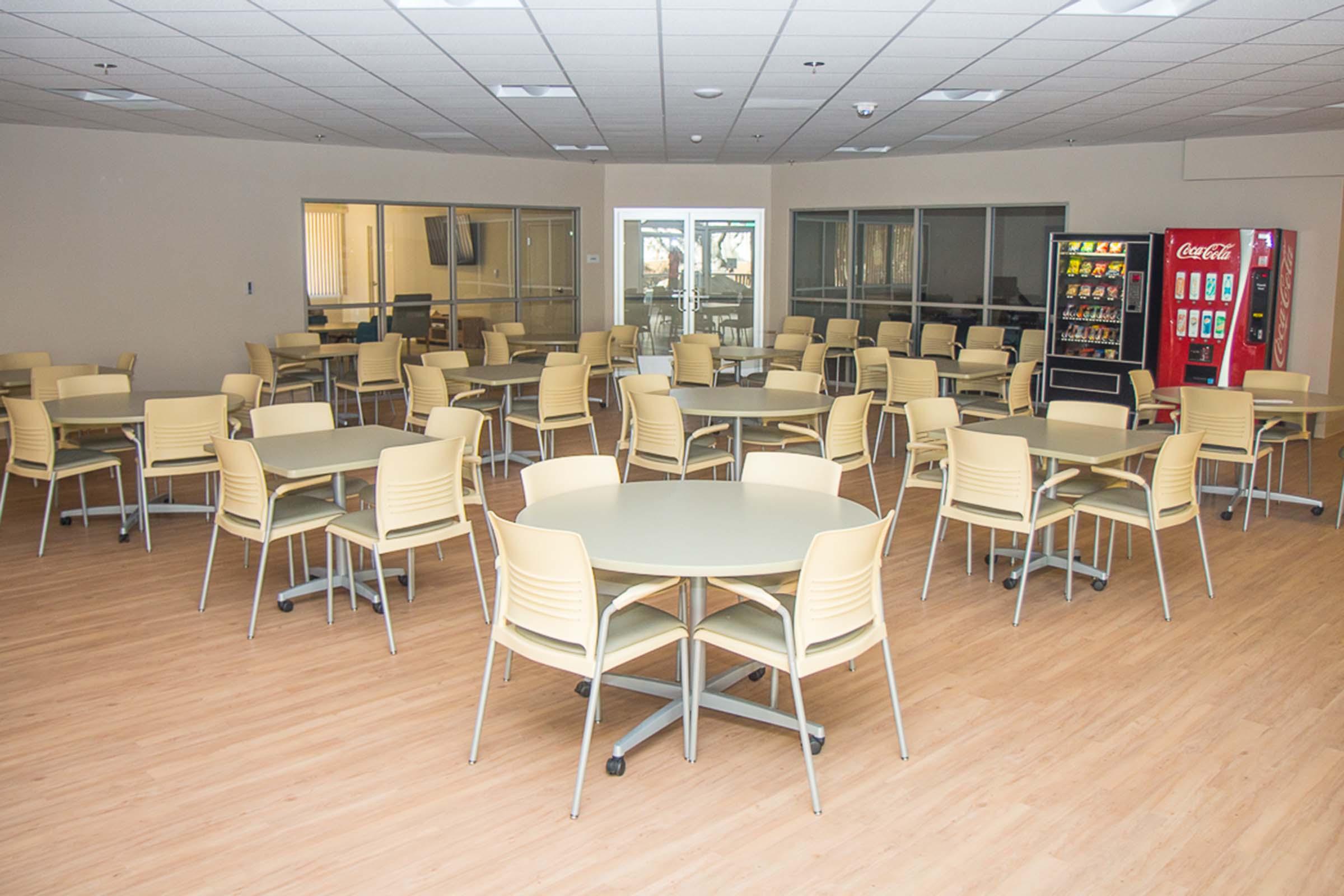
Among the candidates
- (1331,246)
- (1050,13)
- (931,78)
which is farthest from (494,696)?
(1331,246)

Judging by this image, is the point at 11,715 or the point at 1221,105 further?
the point at 1221,105

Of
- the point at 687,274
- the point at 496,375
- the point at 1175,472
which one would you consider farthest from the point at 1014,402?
the point at 687,274

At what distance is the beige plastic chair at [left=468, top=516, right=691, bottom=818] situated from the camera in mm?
3217

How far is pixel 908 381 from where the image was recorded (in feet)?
27.1

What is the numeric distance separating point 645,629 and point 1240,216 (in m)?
8.62

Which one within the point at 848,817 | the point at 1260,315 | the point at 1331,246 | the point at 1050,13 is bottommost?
the point at 848,817

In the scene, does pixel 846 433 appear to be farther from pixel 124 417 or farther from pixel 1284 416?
pixel 1284 416

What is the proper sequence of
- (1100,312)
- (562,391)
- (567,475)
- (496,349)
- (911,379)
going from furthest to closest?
(1100,312), (496,349), (911,379), (562,391), (567,475)

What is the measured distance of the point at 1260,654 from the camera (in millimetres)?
4590

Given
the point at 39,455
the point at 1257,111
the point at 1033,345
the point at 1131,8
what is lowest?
the point at 39,455

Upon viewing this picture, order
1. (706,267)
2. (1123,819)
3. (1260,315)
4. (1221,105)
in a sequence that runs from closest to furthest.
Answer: (1123,819)
(1221,105)
(1260,315)
(706,267)

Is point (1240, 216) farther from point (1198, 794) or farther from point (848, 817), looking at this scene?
point (848, 817)

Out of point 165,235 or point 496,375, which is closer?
point 496,375

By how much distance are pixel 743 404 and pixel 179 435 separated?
3.13m
